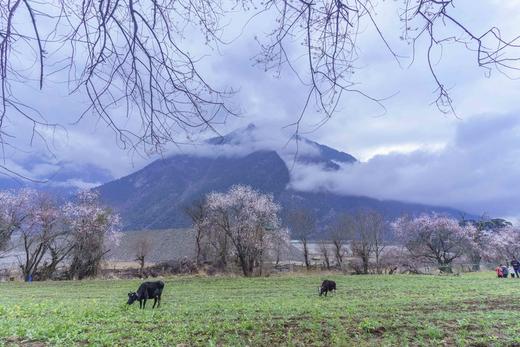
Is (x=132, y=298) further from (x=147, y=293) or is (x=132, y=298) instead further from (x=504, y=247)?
(x=504, y=247)

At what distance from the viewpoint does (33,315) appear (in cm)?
1112

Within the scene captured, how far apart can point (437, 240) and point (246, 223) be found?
29.3m

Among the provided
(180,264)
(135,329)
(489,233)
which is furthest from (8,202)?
(489,233)

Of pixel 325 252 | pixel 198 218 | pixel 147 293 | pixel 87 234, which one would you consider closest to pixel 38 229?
pixel 87 234

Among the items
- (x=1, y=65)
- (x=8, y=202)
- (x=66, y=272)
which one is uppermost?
(x=8, y=202)

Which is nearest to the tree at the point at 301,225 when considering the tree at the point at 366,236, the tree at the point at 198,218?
the tree at the point at 366,236

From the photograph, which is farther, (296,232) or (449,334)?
(296,232)

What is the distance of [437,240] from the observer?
58625mm

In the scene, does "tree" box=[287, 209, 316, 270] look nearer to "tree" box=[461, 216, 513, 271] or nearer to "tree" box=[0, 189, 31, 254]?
"tree" box=[461, 216, 513, 271]

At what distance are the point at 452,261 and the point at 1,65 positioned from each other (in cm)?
6347

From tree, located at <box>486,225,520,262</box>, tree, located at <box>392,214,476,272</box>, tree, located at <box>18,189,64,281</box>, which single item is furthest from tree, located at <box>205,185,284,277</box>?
tree, located at <box>486,225,520,262</box>

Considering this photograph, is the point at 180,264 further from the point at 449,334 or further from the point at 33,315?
the point at 449,334

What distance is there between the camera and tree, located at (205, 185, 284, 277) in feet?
140

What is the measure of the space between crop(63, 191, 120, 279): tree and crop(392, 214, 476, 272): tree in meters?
37.5
